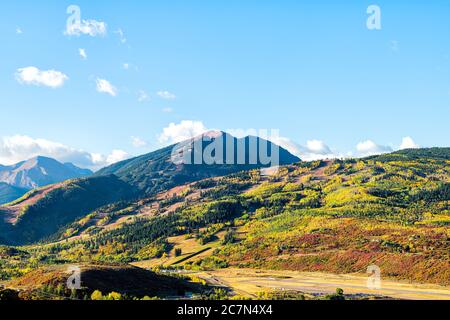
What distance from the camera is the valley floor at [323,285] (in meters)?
139

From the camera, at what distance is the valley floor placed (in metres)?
139

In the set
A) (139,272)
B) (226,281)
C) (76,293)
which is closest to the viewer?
(76,293)

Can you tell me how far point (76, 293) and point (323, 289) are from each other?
272 ft

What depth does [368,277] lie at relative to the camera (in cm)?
18362

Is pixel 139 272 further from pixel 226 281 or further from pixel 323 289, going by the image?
pixel 323 289

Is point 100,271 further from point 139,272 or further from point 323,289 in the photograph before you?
point 323,289

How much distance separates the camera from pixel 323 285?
162 metres
